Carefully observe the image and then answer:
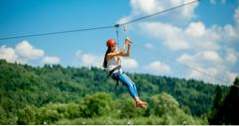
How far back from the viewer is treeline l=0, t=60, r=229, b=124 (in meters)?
104

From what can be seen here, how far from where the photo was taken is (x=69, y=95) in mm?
162375

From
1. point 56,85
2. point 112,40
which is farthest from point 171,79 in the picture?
point 112,40

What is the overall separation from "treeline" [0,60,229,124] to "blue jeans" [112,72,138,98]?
53135mm

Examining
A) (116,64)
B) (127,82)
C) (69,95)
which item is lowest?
(127,82)

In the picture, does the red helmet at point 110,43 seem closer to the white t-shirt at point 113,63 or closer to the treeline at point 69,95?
the white t-shirt at point 113,63

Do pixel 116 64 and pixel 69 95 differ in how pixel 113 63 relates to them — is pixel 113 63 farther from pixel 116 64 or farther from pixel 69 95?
pixel 69 95

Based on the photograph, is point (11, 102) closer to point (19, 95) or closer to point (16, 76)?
point (19, 95)

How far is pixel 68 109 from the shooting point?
359ft

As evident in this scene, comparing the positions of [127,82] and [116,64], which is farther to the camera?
[116,64]

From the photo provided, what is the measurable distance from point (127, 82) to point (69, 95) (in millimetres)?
149459

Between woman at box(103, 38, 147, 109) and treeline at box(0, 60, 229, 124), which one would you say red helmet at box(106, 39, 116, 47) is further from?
treeline at box(0, 60, 229, 124)

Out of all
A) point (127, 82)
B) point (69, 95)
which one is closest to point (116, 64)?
point (127, 82)

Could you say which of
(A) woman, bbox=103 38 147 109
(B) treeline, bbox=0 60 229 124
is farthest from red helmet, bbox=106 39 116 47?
(B) treeline, bbox=0 60 229 124

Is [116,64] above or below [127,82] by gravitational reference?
above
